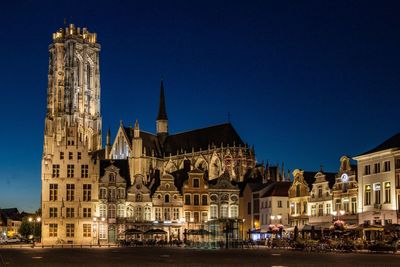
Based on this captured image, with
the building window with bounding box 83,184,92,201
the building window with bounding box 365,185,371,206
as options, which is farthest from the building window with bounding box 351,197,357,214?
the building window with bounding box 83,184,92,201

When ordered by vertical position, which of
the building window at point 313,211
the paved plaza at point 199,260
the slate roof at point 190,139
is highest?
the slate roof at point 190,139

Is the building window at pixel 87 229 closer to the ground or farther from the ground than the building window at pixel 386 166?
closer to the ground

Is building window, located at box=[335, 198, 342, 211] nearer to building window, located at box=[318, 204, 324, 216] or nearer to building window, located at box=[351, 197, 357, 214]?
building window, located at box=[351, 197, 357, 214]

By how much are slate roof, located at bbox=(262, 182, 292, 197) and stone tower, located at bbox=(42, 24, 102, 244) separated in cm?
2197

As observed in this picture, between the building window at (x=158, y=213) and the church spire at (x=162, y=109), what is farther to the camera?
the church spire at (x=162, y=109)

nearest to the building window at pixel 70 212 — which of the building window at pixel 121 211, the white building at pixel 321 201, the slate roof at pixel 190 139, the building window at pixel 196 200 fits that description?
the building window at pixel 121 211

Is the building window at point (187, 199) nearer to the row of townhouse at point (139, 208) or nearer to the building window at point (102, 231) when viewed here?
the row of townhouse at point (139, 208)

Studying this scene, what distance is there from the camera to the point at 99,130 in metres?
159

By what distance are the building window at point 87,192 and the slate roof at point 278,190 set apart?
22.4 meters

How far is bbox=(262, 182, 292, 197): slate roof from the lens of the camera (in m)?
89.0

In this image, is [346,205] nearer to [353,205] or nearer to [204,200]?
[353,205]

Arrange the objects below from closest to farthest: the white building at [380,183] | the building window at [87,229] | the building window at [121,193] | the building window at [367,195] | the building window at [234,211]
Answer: the white building at [380,183] < the building window at [367,195] < the building window at [87,229] < the building window at [121,193] < the building window at [234,211]

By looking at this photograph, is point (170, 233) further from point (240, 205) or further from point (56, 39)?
point (56, 39)

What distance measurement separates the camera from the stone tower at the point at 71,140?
85438mm
